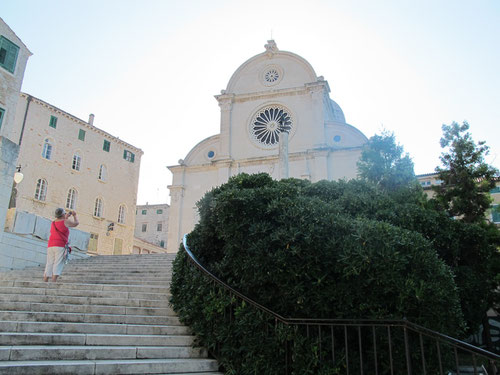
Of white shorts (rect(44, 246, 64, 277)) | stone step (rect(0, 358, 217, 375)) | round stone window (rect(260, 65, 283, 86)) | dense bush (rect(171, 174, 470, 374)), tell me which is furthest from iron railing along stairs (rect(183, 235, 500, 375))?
round stone window (rect(260, 65, 283, 86))

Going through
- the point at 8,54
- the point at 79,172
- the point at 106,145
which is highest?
the point at 106,145

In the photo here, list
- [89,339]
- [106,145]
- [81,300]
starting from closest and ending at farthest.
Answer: [89,339] → [81,300] → [106,145]

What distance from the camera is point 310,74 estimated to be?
1061 inches

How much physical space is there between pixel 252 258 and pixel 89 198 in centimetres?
2693

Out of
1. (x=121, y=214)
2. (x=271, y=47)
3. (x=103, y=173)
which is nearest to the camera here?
(x=271, y=47)

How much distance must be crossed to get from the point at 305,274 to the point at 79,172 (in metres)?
27.6

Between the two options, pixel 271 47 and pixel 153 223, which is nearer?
pixel 271 47

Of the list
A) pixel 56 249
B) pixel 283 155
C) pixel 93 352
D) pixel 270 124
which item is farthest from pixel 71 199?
pixel 93 352

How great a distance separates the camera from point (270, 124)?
27.1 metres

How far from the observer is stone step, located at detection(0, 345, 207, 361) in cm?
439

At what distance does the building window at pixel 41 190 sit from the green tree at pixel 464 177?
23300mm

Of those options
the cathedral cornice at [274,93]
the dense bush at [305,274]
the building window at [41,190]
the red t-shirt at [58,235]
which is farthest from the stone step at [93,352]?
the building window at [41,190]

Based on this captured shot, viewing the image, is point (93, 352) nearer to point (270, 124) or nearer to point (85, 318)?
point (85, 318)

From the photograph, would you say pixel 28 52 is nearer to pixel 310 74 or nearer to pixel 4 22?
pixel 4 22
